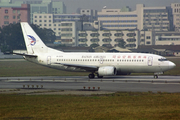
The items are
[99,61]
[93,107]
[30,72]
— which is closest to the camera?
[93,107]

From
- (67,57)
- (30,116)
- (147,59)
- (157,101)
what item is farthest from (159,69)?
(30,116)

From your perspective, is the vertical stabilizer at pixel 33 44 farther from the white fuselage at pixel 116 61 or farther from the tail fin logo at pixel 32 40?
the white fuselage at pixel 116 61

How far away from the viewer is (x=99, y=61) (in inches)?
2158

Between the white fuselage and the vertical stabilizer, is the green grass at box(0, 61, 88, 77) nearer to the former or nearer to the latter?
the vertical stabilizer

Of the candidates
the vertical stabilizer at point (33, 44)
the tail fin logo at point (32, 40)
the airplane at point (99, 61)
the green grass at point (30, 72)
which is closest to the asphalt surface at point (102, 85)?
the airplane at point (99, 61)

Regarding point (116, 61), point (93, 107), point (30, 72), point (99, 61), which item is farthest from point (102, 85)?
point (30, 72)

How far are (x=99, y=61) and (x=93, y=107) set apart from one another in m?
29.1

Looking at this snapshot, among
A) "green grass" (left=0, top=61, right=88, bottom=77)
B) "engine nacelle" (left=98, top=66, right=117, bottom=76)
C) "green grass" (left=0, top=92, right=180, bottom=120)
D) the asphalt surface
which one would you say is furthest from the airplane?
"green grass" (left=0, top=92, right=180, bottom=120)

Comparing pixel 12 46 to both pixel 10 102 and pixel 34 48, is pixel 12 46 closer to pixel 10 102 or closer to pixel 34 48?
pixel 34 48

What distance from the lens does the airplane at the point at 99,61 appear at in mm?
53094

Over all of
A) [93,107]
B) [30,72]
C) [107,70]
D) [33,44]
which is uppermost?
[33,44]

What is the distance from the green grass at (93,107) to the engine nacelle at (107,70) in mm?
18675

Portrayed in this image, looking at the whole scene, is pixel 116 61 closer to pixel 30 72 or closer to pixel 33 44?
pixel 33 44

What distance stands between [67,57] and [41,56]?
4.72m
